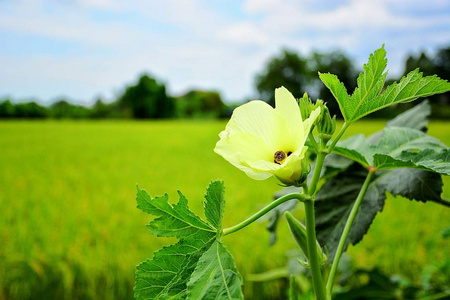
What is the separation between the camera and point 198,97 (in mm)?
25453

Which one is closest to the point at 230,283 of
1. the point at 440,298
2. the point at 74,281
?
the point at 440,298

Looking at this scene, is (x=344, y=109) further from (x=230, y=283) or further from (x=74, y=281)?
(x=74, y=281)

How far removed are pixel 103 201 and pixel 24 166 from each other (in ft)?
5.16

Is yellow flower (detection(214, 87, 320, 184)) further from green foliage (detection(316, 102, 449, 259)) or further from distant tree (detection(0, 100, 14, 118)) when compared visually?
distant tree (detection(0, 100, 14, 118))

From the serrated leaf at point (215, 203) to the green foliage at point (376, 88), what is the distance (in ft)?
0.40

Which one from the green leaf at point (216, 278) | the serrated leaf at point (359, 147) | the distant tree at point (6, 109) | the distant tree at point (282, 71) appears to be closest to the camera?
the green leaf at point (216, 278)

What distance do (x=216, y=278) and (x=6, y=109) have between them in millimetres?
15850

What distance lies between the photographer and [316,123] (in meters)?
0.32

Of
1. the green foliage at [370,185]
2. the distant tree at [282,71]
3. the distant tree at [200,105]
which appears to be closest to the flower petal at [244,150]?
the green foliage at [370,185]

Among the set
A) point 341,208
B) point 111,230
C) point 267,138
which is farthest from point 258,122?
point 111,230

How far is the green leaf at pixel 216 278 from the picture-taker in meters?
0.27

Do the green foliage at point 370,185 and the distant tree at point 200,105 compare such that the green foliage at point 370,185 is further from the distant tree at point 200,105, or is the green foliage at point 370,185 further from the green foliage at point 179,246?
the distant tree at point 200,105

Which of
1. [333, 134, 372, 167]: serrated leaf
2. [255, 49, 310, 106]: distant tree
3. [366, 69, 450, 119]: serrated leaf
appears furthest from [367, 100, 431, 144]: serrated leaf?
[255, 49, 310, 106]: distant tree

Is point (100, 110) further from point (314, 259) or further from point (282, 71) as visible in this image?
point (314, 259)
